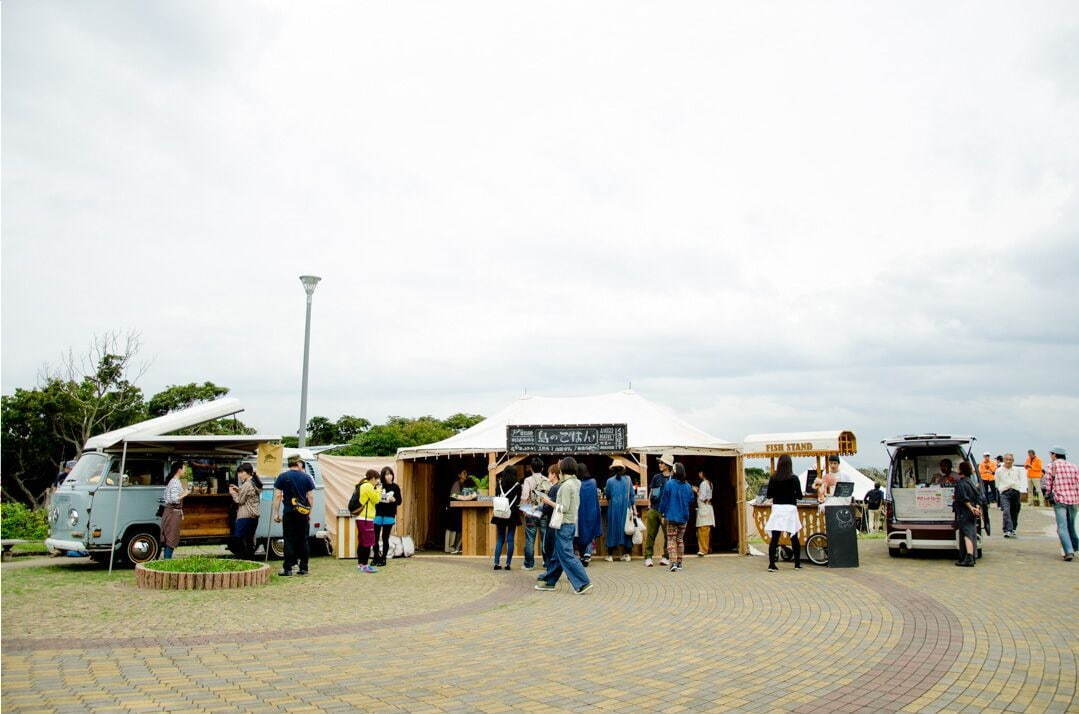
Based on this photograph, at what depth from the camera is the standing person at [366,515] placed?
1253 cm

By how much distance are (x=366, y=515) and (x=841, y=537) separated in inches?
301

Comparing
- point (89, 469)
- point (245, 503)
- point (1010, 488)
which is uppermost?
point (89, 469)

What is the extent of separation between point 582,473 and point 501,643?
5.82 metres

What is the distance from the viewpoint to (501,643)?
6801 mm


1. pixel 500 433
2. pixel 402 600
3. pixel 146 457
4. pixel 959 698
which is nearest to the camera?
pixel 959 698

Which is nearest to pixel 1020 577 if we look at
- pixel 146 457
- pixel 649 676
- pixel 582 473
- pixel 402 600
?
pixel 582 473

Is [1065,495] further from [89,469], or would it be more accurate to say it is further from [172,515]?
[89,469]

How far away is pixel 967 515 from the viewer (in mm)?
11930

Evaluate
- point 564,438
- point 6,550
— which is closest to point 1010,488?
point 564,438

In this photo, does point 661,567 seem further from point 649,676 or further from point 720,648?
point 649,676

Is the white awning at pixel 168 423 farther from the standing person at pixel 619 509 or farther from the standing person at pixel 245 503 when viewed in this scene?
the standing person at pixel 619 509

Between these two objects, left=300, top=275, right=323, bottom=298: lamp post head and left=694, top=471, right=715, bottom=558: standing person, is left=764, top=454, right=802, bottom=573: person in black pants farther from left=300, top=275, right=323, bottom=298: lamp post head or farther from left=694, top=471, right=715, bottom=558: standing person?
left=300, top=275, right=323, bottom=298: lamp post head

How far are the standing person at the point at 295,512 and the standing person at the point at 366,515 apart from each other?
3.64 feet

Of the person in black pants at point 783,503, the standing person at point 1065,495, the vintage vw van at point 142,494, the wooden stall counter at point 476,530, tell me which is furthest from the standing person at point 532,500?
the standing person at point 1065,495
